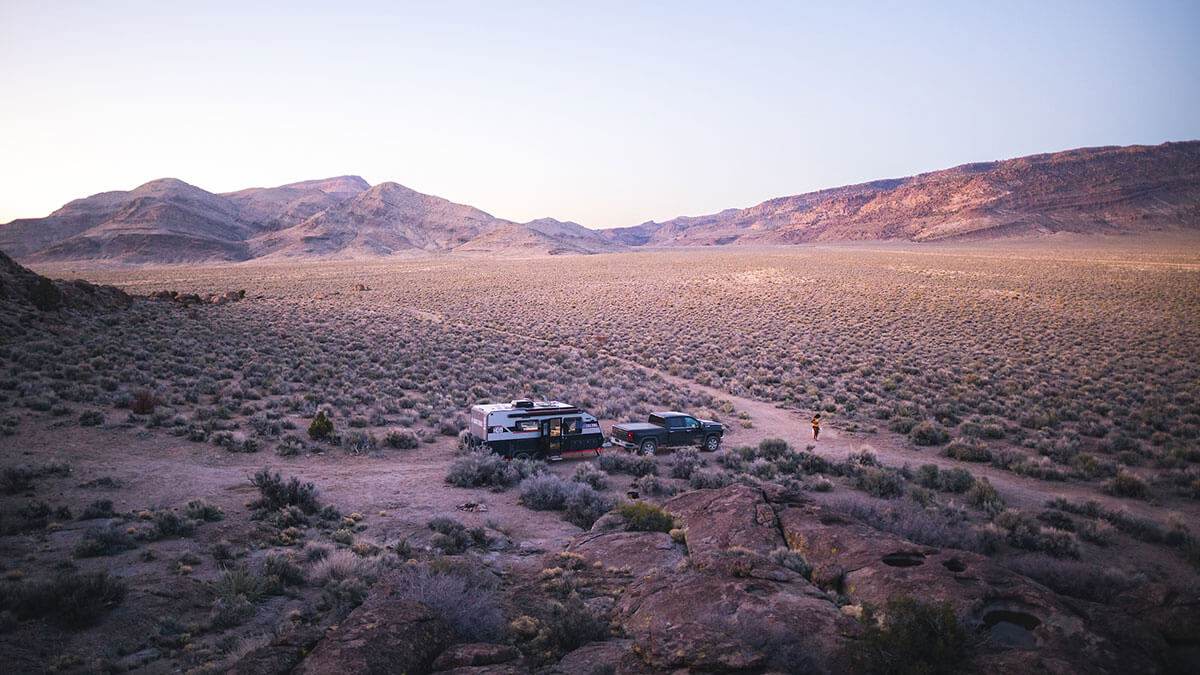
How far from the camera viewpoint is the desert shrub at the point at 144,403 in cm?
1659

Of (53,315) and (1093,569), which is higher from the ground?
(53,315)

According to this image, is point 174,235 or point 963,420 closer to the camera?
point 963,420

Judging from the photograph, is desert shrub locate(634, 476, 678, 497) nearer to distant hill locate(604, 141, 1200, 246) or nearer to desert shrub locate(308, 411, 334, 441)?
desert shrub locate(308, 411, 334, 441)

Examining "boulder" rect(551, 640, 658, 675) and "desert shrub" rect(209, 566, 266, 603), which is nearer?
"boulder" rect(551, 640, 658, 675)

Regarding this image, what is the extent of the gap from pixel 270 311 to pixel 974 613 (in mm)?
47097

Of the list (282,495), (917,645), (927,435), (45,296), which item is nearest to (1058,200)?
(927,435)

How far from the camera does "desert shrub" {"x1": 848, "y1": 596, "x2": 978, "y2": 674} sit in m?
4.95

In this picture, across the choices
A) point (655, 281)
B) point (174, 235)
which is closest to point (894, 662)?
point (655, 281)

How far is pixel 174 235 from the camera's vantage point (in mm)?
130500

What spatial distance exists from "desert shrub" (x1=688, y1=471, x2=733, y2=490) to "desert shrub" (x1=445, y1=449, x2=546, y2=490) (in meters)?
3.74

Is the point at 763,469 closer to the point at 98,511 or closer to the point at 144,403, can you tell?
the point at 98,511

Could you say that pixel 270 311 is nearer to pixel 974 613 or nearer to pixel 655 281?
pixel 655 281

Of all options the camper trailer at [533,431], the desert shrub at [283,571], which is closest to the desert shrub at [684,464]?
the camper trailer at [533,431]

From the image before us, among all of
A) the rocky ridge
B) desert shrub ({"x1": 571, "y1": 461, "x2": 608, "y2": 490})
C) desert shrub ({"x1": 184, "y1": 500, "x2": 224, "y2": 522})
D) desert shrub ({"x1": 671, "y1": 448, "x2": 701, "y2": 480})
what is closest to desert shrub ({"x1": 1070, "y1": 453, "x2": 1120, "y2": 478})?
desert shrub ({"x1": 671, "y1": 448, "x2": 701, "y2": 480})
